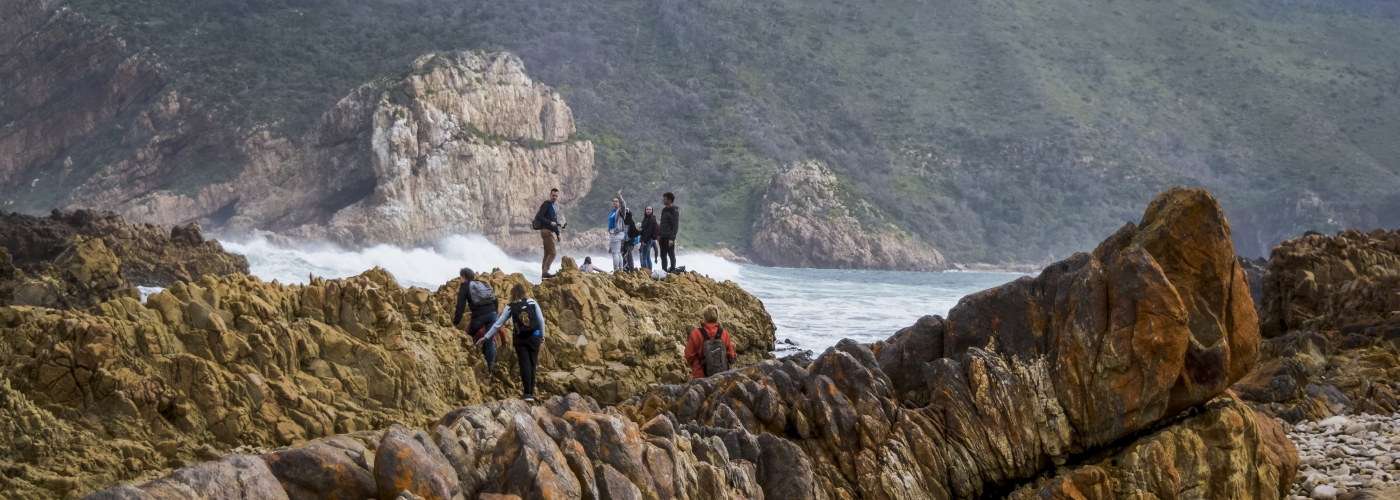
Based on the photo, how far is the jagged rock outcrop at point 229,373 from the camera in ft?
30.0

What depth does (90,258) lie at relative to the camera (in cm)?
1898

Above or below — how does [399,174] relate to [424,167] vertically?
below

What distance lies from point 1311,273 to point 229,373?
14.9 m

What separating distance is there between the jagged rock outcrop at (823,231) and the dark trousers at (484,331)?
56090mm

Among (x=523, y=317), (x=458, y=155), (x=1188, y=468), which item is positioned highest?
(x=458, y=155)

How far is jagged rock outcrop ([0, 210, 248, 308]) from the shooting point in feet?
58.6

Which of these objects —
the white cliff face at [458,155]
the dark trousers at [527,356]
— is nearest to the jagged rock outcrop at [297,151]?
the white cliff face at [458,155]

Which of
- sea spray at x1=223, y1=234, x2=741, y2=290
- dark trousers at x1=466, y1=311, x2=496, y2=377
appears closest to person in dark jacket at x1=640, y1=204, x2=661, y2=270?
dark trousers at x1=466, y1=311, x2=496, y2=377

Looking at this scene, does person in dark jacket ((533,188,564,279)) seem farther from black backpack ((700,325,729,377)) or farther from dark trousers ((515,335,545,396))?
black backpack ((700,325,729,377))

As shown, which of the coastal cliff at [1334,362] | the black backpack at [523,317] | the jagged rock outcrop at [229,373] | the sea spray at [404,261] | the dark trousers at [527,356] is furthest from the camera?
the sea spray at [404,261]

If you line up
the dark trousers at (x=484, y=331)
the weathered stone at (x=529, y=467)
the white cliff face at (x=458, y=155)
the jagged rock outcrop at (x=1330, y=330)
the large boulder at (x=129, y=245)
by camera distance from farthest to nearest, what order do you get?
the white cliff face at (x=458, y=155), the large boulder at (x=129, y=245), the dark trousers at (x=484, y=331), the jagged rock outcrop at (x=1330, y=330), the weathered stone at (x=529, y=467)

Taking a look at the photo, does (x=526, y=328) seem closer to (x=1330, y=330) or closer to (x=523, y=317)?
(x=523, y=317)

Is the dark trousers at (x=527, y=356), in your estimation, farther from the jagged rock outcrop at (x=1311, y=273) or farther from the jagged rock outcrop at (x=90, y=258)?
the jagged rock outcrop at (x=1311, y=273)

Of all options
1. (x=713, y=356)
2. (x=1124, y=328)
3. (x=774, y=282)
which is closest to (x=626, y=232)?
(x=713, y=356)
